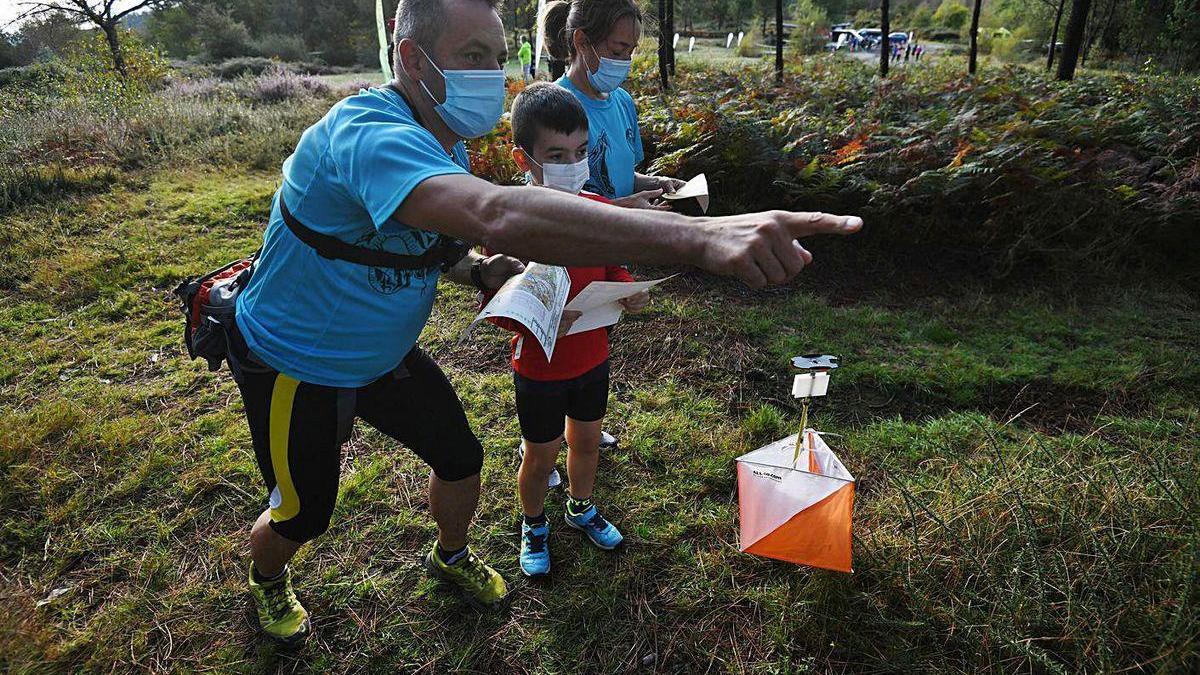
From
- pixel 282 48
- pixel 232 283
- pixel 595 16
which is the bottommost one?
pixel 232 283

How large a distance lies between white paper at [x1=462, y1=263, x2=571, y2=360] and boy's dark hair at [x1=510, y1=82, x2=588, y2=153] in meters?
0.58

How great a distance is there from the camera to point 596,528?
2.75 metres

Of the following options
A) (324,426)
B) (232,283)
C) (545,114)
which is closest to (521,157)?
(545,114)

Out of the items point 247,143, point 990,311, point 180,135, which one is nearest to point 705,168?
point 990,311

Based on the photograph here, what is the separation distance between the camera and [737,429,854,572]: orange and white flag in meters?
2.12

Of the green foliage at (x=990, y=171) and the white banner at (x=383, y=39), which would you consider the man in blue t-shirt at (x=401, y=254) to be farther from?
the green foliage at (x=990, y=171)

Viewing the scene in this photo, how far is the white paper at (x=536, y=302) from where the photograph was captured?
167cm

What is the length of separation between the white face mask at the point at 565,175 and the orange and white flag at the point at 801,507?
1.22 meters

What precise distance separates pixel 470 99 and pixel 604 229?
890 mm

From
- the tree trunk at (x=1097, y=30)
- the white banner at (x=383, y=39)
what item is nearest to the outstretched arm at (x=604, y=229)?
the white banner at (x=383, y=39)

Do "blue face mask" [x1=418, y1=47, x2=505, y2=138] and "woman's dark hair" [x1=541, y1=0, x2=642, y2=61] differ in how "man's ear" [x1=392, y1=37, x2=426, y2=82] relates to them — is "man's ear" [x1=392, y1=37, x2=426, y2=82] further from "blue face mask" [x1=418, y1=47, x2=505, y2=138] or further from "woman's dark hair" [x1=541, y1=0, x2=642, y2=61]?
"woman's dark hair" [x1=541, y1=0, x2=642, y2=61]

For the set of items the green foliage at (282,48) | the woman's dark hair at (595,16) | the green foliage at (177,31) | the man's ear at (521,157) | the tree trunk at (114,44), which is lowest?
the man's ear at (521,157)

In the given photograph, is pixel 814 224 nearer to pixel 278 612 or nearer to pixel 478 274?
pixel 478 274

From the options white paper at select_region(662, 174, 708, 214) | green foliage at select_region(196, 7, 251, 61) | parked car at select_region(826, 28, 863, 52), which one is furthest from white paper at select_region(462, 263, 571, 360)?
green foliage at select_region(196, 7, 251, 61)
